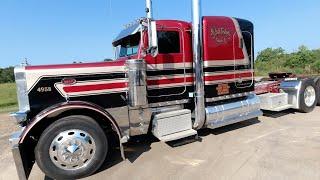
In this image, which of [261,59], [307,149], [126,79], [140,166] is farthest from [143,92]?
[261,59]

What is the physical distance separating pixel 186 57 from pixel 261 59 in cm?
5056

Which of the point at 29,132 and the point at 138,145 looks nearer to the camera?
the point at 29,132

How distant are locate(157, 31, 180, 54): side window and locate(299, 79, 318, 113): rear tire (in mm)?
4579

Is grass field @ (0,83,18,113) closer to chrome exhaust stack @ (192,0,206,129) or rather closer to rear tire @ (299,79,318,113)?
chrome exhaust stack @ (192,0,206,129)

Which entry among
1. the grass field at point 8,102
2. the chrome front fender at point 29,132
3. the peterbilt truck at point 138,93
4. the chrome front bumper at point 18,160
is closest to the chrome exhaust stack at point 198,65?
the peterbilt truck at point 138,93

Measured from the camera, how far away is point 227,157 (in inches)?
230

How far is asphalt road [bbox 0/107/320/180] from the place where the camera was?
5.14 metres

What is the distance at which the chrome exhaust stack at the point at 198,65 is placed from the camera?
664cm

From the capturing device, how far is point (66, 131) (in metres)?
5.31

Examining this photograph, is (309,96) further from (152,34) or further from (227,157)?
(152,34)

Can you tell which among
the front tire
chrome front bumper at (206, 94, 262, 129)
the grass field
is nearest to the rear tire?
chrome front bumper at (206, 94, 262, 129)

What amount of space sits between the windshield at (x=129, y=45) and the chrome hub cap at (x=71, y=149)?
199cm

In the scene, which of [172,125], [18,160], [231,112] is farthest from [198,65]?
[18,160]

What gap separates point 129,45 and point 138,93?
128 centimetres
